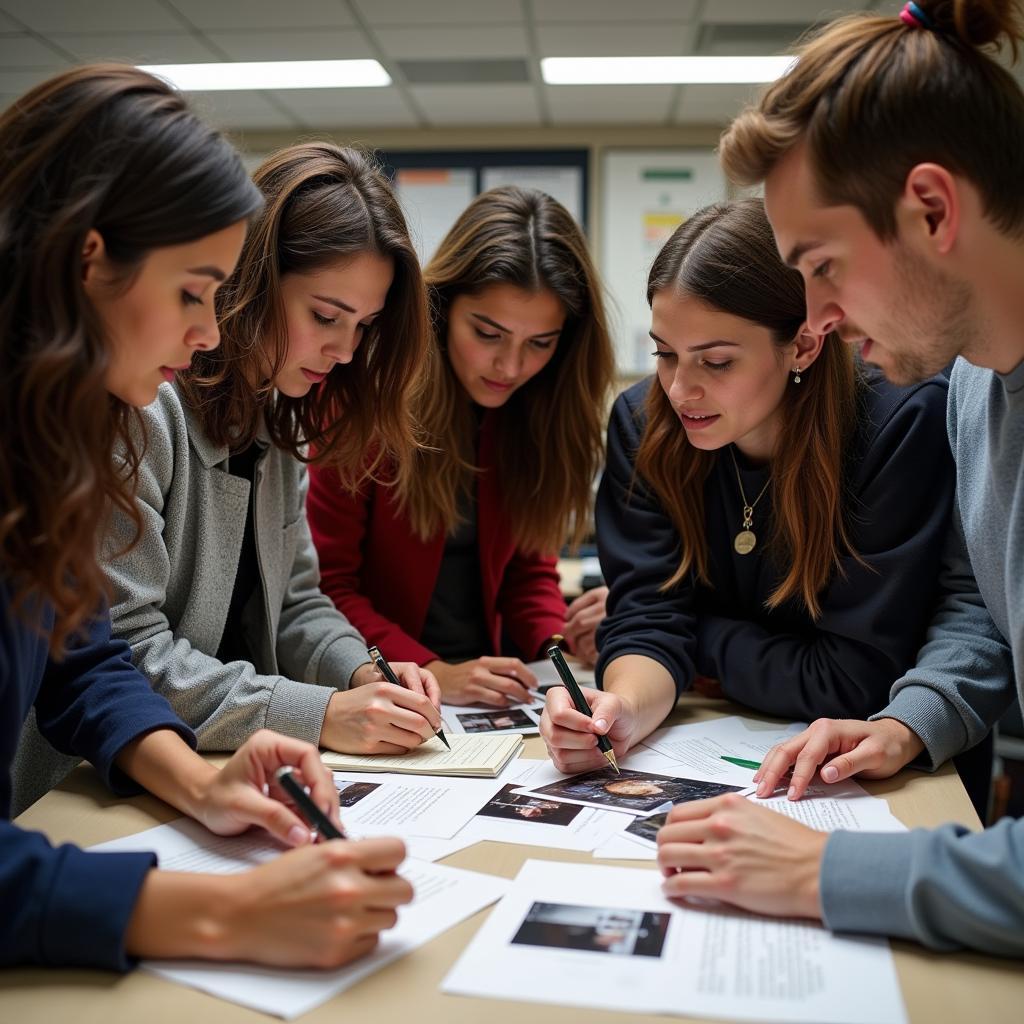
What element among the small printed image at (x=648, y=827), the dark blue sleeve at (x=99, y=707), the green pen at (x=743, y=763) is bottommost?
the small printed image at (x=648, y=827)

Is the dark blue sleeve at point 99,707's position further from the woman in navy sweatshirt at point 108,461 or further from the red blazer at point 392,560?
the red blazer at point 392,560

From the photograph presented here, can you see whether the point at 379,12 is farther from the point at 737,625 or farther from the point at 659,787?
the point at 659,787

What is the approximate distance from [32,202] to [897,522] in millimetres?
1104

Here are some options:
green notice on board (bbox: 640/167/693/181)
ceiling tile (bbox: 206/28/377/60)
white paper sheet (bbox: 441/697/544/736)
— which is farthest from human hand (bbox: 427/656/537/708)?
green notice on board (bbox: 640/167/693/181)

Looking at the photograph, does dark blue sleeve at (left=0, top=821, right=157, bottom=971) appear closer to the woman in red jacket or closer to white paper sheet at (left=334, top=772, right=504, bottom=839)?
white paper sheet at (left=334, top=772, right=504, bottom=839)

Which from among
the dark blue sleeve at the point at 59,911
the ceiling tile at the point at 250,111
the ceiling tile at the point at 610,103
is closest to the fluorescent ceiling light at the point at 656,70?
the ceiling tile at the point at 610,103

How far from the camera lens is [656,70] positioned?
4477mm

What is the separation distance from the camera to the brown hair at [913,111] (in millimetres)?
939

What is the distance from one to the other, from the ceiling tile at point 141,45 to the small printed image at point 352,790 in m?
3.93

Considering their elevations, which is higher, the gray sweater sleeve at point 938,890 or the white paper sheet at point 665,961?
the gray sweater sleeve at point 938,890

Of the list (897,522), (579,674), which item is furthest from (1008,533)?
(579,674)

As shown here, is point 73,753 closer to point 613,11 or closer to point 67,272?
point 67,272

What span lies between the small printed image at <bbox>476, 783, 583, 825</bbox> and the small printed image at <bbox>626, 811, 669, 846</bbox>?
0.22 feet

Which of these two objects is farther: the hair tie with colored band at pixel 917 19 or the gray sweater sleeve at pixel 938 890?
the hair tie with colored band at pixel 917 19
